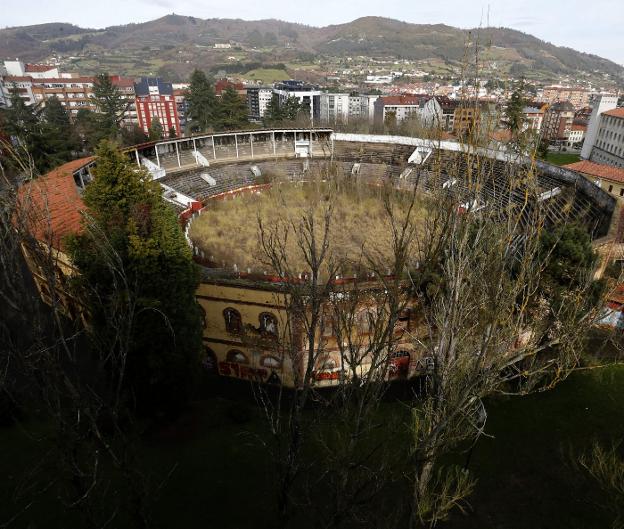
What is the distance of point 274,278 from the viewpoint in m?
16.7

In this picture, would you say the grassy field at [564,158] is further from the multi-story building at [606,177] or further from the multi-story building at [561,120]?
the multi-story building at [606,177]

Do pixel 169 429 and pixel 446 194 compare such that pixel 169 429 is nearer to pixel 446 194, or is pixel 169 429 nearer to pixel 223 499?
pixel 223 499

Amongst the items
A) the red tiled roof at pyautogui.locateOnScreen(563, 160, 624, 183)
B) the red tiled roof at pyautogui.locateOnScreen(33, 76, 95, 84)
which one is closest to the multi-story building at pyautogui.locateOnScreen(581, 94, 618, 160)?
the red tiled roof at pyautogui.locateOnScreen(563, 160, 624, 183)

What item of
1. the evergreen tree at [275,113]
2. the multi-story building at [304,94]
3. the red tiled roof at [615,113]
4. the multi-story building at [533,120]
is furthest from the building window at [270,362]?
the multi-story building at [304,94]

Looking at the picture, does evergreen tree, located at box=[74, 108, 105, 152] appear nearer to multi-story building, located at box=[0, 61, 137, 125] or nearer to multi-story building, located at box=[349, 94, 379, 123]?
multi-story building, located at box=[0, 61, 137, 125]

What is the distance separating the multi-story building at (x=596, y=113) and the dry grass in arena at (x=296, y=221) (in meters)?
43.0

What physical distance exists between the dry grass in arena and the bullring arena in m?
0.19

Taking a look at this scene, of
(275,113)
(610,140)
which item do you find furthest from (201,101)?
(610,140)

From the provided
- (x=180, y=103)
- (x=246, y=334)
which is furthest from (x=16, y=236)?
(x=180, y=103)

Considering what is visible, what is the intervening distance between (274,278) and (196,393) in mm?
5994

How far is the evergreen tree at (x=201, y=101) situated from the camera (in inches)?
2340

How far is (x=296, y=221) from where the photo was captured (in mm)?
31703

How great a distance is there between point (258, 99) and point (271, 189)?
253 ft

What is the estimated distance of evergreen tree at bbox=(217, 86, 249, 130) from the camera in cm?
5744
